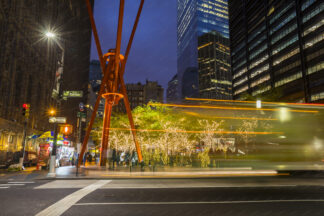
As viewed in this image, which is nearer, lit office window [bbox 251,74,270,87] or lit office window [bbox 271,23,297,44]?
lit office window [bbox 271,23,297,44]

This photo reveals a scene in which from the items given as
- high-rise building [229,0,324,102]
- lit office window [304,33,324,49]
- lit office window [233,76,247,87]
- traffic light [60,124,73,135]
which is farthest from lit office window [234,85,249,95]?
traffic light [60,124,73,135]

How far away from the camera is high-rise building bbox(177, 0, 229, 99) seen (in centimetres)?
15575

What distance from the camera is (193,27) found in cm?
15938

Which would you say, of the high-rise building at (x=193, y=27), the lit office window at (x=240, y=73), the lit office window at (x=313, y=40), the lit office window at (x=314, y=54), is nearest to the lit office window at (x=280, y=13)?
the lit office window at (x=313, y=40)

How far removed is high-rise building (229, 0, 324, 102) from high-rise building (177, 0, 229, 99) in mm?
42593

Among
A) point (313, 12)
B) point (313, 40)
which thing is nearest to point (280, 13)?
point (313, 12)

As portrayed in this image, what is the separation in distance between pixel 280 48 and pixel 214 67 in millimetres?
76642

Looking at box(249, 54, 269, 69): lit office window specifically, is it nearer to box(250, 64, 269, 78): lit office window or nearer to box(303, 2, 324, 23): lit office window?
box(250, 64, 269, 78): lit office window

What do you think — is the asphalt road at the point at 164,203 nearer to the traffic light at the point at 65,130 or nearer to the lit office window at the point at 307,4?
the traffic light at the point at 65,130

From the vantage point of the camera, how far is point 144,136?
36562mm

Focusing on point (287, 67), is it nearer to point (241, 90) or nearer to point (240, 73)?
point (241, 90)

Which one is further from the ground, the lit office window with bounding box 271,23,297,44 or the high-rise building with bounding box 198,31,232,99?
the high-rise building with bounding box 198,31,232,99

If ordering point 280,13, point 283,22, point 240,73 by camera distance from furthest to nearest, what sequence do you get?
point 240,73 < point 280,13 < point 283,22

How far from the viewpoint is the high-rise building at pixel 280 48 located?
63500mm
